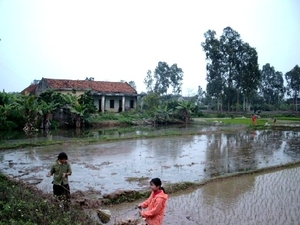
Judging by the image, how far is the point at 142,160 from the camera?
1153 cm

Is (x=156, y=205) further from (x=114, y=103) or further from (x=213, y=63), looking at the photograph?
(x=213, y=63)

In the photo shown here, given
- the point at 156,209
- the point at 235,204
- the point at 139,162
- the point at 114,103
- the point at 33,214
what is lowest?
the point at 235,204

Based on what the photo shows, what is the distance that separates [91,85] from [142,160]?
77.7 ft

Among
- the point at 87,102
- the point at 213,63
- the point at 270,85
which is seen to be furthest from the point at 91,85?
the point at 270,85

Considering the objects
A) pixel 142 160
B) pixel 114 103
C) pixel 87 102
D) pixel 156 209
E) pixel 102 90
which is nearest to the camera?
pixel 156 209

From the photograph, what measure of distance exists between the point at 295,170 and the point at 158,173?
15.8 ft

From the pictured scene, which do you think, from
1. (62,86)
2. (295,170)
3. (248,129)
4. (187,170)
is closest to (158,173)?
(187,170)

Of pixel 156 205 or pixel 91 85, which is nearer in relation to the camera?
pixel 156 205

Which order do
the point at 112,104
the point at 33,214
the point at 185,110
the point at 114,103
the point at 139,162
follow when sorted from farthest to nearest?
the point at 114,103 → the point at 112,104 → the point at 185,110 → the point at 139,162 → the point at 33,214

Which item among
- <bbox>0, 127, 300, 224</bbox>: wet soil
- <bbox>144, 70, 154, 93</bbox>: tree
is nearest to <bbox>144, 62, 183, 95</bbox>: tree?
<bbox>144, 70, 154, 93</bbox>: tree

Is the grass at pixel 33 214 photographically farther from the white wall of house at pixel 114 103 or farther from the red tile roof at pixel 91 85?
the white wall of house at pixel 114 103

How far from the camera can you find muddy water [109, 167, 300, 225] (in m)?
5.91

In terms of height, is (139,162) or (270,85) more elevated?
(270,85)

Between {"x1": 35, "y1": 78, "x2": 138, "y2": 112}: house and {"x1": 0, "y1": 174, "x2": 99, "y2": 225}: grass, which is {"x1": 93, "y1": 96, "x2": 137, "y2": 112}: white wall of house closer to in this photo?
{"x1": 35, "y1": 78, "x2": 138, "y2": 112}: house
